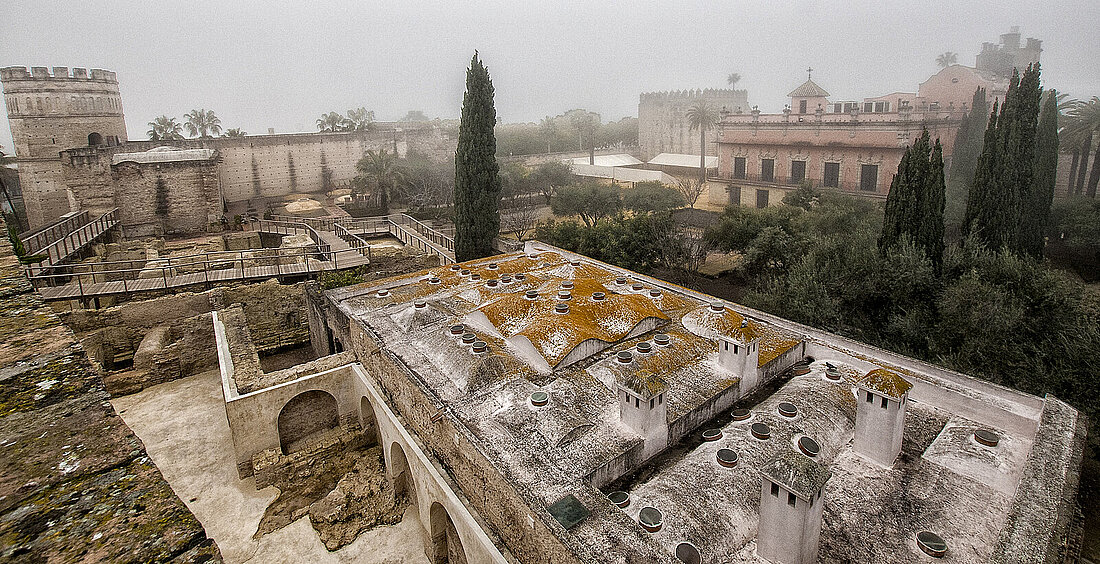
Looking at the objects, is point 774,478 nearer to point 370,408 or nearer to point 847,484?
point 847,484

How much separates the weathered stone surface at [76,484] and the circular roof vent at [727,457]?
645 cm

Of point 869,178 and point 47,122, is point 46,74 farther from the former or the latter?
Answer: point 869,178

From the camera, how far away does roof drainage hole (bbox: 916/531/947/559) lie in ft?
18.4

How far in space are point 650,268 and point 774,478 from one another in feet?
52.4

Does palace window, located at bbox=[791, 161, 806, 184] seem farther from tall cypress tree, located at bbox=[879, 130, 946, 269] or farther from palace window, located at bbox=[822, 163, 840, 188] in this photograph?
tall cypress tree, located at bbox=[879, 130, 946, 269]

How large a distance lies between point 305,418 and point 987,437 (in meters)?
12.3

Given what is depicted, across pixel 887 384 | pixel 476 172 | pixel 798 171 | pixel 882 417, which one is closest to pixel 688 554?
pixel 882 417

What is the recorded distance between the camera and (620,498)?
6633 mm

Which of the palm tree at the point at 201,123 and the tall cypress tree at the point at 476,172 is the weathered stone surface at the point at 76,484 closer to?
the tall cypress tree at the point at 476,172

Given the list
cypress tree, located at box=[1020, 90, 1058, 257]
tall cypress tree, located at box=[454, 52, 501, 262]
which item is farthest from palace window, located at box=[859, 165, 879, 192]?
tall cypress tree, located at box=[454, 52, 501, 262]

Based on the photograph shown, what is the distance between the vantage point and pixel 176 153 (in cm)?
2914

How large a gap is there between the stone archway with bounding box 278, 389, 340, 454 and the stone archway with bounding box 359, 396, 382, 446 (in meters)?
0.75

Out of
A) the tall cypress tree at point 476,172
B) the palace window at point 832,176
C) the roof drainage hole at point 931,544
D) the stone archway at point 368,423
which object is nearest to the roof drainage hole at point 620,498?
the roof drainage hole at point 931,544

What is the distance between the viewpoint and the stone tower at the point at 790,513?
5340 millimetres
